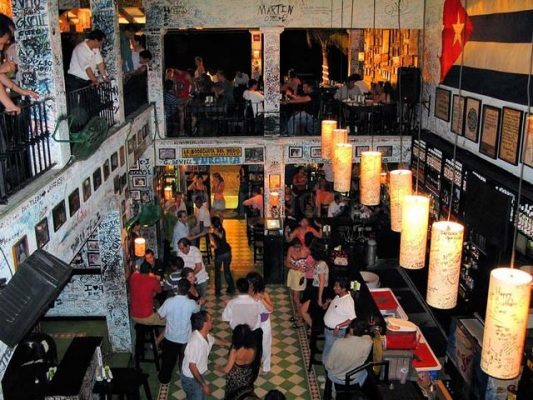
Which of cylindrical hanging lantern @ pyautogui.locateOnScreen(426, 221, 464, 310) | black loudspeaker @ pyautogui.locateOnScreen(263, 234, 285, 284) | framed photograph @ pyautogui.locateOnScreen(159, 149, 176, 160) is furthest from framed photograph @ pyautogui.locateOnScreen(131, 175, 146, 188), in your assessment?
cylindrical hanging lantern @ pyautogui.locateOnScreen(426, 221, 464, 310)

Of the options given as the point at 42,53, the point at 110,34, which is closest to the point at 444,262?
the point at 42,53

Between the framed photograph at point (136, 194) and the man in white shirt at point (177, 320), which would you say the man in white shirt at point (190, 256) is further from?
the framed photograph at point (136, 194)

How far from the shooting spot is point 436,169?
1170 centimetres

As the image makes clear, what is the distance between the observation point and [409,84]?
12.3 metres

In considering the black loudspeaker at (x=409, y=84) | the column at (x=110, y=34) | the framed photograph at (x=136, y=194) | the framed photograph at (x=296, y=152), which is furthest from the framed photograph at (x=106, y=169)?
the black loudspeaker at (x=409, y=84)

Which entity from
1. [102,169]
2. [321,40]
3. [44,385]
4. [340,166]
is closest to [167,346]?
[44,385]

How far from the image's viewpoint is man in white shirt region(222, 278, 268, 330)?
8.15 metres

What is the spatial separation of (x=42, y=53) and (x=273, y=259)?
7.55 metres

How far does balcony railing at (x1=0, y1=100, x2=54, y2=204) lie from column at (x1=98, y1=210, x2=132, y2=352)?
3126 mm

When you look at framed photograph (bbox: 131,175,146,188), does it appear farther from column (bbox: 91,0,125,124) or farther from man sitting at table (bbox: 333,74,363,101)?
man sitting at table (bbox: 333,74,363,101)

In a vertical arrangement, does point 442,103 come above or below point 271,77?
below

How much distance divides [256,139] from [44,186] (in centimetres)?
766

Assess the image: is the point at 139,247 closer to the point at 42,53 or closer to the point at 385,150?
the point at 42,53

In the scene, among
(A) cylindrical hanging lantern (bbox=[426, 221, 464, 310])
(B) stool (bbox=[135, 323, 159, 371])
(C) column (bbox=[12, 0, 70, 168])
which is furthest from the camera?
(B) stool (bbox=[135, 323, 159, 371])
